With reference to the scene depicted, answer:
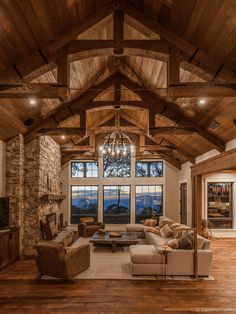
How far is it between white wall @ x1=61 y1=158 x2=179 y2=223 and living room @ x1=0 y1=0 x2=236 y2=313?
229 centimetres

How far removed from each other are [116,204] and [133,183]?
1.31 m

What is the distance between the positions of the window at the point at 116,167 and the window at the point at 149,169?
49cm

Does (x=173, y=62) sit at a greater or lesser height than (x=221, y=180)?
greater

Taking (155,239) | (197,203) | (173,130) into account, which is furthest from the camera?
(197,203)

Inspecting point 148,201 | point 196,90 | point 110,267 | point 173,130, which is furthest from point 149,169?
point 196,90

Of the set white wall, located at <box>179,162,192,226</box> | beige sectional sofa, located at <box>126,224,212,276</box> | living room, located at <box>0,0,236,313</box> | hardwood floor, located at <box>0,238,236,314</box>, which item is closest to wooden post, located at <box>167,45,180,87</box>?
living room, located at <box>0,0,236,313</box>

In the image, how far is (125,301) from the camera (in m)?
4.99

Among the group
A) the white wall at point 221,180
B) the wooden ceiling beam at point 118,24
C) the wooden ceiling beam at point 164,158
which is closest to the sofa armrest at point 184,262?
the wooden ceiling beam at point 118,24

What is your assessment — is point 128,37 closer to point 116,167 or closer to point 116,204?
point 116,167

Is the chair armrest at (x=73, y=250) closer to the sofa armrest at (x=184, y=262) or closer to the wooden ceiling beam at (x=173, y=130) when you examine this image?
the sofa armrest at (x=184, y=262)

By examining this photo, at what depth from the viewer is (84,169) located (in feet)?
47.2

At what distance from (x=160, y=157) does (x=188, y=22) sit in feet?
31.3

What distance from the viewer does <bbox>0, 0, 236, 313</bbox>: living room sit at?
15.7 feet

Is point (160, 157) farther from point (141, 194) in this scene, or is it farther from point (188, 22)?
point (188, 22)
